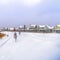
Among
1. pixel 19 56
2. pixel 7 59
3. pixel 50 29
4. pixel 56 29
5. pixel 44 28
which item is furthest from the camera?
pixel 44 28

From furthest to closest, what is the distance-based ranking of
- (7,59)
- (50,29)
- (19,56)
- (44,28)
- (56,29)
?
(44,28)
(50,29)
(56,29)
(19,56)
(7,59)

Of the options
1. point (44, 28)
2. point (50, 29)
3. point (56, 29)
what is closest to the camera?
point (56, 29)

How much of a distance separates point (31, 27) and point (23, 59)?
1249cm

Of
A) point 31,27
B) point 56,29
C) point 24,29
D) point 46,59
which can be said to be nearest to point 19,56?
point 46,59

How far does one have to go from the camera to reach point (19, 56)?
363cm

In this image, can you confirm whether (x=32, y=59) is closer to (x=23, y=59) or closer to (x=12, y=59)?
(x=23, y=59)

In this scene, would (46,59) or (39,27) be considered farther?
(39,27)

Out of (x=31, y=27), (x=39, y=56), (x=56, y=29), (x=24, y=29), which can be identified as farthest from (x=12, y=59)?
(x=31, y=27)

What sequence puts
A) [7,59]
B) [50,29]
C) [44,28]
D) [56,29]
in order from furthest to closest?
[44,28] → [50,29] → [56,29] → [7,59]

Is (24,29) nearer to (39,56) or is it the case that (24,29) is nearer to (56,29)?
(56,29)

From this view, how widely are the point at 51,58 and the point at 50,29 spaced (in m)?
10.6

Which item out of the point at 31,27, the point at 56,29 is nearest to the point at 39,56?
the point at 56,29

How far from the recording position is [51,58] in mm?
3648

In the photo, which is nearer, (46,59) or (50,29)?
(46,59)
